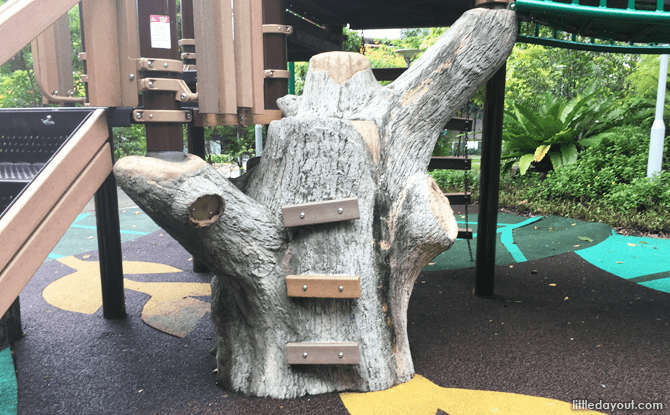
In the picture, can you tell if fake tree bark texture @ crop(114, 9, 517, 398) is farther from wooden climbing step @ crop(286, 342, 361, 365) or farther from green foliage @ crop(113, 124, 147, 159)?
green foliage @ crop(113, 124, 147, 159)

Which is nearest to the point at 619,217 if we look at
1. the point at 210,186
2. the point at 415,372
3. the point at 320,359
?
the point at 415,372

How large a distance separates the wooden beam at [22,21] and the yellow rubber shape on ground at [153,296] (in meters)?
2.10

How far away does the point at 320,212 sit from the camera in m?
2.31

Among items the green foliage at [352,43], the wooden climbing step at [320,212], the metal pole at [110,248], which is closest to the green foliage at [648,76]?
the green foliage at [352,43]

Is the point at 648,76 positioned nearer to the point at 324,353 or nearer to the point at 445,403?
the point at 445,403

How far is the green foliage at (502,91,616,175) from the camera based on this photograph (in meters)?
8.11

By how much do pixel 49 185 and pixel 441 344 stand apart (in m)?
2.30

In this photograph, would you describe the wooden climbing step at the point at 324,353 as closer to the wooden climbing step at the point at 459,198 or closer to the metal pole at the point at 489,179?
the metal pole at the point at 489,179

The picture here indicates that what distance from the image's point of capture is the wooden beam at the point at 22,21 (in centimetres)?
166

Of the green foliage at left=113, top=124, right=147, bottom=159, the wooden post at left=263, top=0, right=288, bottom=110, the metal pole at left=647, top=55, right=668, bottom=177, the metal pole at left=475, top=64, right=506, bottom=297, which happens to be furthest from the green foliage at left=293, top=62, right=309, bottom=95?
the wooden post at left=263, top=0, right=288, bottom=110

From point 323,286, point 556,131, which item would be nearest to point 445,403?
point 323,286

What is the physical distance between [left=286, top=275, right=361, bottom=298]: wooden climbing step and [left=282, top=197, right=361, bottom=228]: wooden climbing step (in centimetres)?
27

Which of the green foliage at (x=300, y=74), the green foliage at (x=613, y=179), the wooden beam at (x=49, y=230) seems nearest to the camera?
the wooden beam at (x=49, y=230)

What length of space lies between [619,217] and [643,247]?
1186 mm
